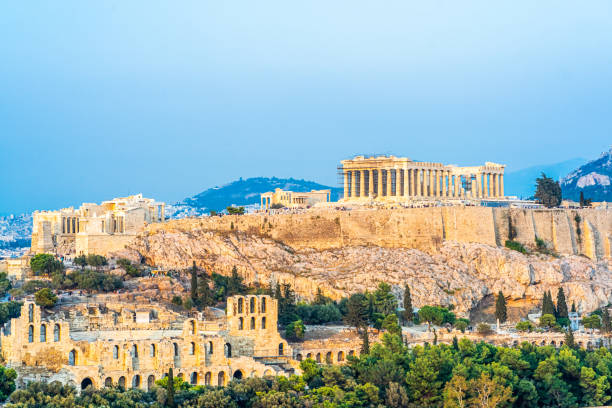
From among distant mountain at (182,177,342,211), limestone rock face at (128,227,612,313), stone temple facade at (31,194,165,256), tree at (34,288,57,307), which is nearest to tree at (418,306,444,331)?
limestone rock face at (128,227,612,313)

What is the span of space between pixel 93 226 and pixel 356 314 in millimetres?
25502

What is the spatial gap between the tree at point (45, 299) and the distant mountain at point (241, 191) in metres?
113

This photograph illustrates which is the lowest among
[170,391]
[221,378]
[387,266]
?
[170,391]

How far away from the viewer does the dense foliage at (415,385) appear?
47.3 m

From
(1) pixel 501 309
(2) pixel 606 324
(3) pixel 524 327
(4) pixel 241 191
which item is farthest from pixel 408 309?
(4) pixel 241 191

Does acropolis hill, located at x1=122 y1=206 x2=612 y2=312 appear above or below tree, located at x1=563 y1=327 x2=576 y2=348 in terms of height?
above

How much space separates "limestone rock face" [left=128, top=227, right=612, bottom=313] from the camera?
76.6 meters

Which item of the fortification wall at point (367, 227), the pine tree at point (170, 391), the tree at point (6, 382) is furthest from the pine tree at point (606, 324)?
the tree at point (6, 382)

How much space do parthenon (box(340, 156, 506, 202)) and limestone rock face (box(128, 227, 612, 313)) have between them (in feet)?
42.7

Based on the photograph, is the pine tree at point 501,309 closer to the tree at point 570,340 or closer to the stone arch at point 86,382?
the tree at point 570,340

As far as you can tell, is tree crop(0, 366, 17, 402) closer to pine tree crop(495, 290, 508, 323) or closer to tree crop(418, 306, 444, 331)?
tree crop(418, 306, 444, 331)

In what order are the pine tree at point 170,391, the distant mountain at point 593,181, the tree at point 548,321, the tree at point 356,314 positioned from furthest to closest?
the distant mountain at point 593,181 < the tree at point 548,321 < the tree at point 356,314 < the pine tree at point 170,391

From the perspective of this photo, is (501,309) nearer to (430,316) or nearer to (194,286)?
(430,316)

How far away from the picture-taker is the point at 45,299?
2395 inches
